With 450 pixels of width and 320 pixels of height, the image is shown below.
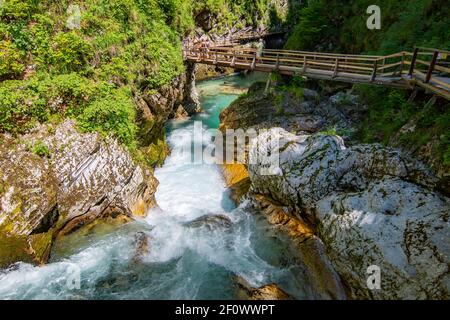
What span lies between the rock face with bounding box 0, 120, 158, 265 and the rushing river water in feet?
2.02

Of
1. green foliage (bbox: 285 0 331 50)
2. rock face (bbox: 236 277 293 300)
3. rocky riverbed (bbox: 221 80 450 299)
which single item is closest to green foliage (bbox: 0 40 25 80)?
rocky riverbed (bbox: 221 80 450 299)

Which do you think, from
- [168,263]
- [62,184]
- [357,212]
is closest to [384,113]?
[357,212]

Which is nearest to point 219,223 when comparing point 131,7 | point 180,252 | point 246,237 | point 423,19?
point 246,237

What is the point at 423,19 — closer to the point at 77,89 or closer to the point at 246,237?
the point at 246,237

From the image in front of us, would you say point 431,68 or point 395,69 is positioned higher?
point 431,68

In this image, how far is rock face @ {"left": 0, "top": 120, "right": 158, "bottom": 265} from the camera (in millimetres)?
8328

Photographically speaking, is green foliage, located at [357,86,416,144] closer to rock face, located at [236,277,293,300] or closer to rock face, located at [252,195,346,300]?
rock face, located at [252,195,346,300]

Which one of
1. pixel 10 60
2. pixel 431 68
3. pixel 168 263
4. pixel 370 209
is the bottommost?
pixel 168 263

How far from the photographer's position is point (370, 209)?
25.6 ft

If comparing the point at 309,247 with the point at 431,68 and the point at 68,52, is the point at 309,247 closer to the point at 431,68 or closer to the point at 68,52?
the point at 431,68

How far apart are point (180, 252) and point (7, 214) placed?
4.78 meters

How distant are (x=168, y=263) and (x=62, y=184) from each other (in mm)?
4083

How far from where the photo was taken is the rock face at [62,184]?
8.33 metres

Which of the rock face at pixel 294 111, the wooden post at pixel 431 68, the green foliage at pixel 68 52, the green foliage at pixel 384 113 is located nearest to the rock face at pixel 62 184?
the green foliage at pixel 68 52
